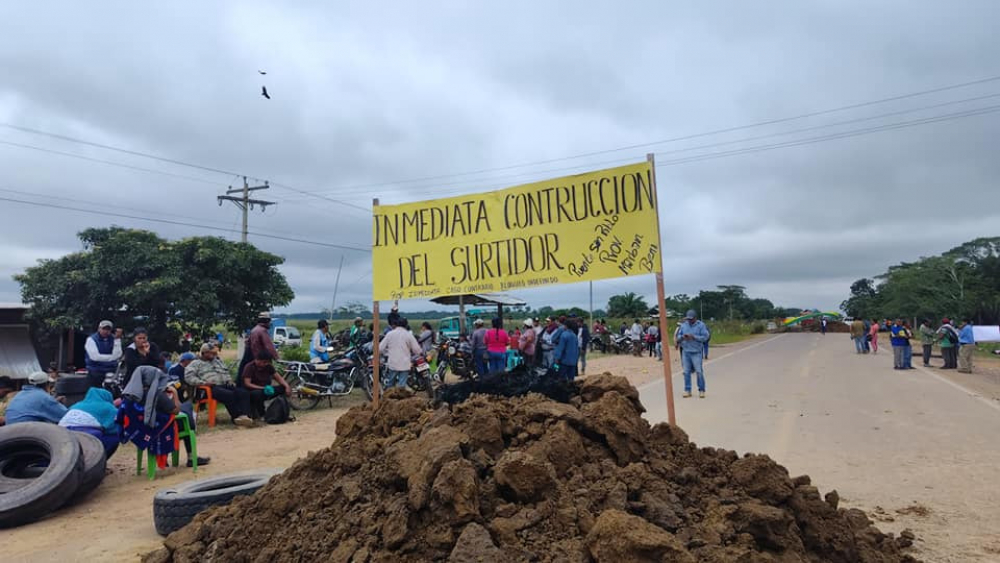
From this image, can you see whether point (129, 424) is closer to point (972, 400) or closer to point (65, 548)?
point (65, 548)

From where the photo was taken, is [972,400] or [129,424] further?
[972,400]

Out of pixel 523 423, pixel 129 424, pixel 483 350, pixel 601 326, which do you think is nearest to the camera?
pixel 523 423

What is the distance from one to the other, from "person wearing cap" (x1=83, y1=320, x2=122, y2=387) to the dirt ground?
1.40 meters

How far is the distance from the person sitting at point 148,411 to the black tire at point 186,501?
1.65m

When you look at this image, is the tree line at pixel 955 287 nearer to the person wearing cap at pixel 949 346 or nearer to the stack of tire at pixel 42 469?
the person wearing cap at pixel 949 346

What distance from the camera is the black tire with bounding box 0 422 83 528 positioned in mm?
5000

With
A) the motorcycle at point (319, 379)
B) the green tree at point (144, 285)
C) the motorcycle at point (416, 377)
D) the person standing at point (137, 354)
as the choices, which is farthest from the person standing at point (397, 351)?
the green tree at point (144, 285)

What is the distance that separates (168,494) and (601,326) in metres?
26.1

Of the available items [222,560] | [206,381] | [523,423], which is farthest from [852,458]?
[206,381]

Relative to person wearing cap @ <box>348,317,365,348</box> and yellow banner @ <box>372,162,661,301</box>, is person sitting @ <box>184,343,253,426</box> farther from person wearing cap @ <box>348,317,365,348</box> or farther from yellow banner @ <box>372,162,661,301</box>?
yellow banner @ <box>372,162,661,301</box>

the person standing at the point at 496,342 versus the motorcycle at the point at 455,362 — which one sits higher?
the person standing at the point at 496,342

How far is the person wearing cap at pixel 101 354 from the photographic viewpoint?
9.05 m

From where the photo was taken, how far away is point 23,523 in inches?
199

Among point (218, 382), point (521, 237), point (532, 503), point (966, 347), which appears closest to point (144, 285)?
point (218, 382)
